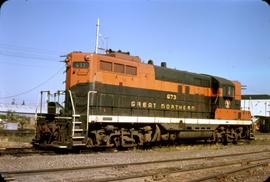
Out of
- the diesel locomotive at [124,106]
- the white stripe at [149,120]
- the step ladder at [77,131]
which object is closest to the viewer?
the step ladder at [77,131]

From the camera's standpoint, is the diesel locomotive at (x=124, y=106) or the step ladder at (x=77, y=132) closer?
the step ladder at (x=77, y=132)

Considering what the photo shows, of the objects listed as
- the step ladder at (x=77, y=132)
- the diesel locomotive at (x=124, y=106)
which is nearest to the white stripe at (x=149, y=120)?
the diesel locomotive at (x=124, y=106)

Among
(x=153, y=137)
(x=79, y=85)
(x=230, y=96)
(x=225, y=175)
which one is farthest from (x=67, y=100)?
(x=230, y=96)

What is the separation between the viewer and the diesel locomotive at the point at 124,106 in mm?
15961

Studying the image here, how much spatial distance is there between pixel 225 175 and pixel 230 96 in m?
14.8

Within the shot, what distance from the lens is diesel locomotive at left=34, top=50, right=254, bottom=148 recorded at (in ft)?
52.4

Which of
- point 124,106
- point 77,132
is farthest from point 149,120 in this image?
point 77,132

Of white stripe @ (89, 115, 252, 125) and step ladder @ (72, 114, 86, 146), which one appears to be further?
white stripe @ (89, 115, 252, 125)

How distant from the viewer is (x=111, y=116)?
1675cm

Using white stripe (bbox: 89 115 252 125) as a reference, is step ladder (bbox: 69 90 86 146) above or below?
below

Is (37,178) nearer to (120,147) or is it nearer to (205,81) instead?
(120,147)

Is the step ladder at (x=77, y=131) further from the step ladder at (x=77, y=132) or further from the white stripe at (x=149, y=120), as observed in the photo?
the white stripe at (x=149, y=120)

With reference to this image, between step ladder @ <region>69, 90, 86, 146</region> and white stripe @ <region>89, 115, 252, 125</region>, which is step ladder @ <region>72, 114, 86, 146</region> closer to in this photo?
step ladder @ <region>69, 90, 86, 146</region>

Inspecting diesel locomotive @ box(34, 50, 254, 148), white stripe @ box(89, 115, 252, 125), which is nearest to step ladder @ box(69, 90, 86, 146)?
diesel locomotive @ box(34, 50, 254, 148)
